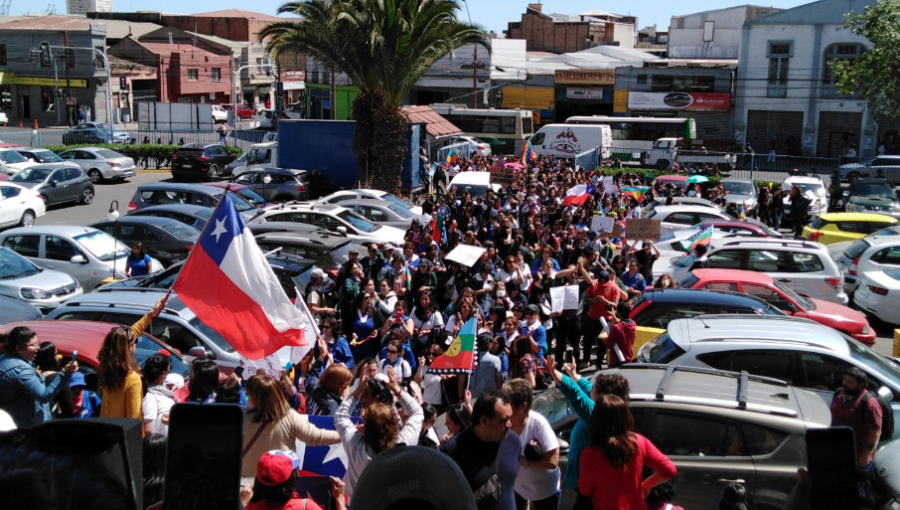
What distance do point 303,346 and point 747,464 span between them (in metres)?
3.77

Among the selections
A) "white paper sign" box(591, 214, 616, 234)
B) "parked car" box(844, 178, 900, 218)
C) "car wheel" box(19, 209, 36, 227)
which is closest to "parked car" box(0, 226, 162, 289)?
"car wheel" box(19, 209, 36, 227)

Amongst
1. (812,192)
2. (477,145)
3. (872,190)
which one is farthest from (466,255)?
(477,145)

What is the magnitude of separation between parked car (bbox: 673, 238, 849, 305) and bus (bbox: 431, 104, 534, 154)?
33379mm

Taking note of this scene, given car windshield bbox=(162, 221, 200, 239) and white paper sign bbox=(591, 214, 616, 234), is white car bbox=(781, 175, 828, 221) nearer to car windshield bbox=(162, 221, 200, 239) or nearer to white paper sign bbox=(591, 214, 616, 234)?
white paper sign bbox=(591, 214, 616, 234)

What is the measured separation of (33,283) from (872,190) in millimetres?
23508

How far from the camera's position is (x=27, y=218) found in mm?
23453

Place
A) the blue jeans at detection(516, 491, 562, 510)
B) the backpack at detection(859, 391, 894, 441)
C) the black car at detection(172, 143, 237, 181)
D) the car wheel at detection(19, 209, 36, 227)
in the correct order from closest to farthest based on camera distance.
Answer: the blue jeans at detection(516, 491, 562, 510) < the backpack at detection(859, 391, 894, 441) < the car wheel at detection(19, 209, 36, 227) < the black car at detection(172, 143, 237, 181)

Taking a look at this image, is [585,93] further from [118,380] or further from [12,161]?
[118,380]

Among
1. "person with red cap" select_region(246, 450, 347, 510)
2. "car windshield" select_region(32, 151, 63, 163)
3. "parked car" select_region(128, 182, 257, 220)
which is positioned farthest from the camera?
"car windshield" select_region(32, 151, 63, 163)

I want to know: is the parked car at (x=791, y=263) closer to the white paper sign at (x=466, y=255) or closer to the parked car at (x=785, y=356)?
the white paper sign at (x=466, y=255)

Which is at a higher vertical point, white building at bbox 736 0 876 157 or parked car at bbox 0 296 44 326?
white building at bbox 736 0 876 157

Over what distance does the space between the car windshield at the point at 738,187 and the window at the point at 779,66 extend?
80.6 ft

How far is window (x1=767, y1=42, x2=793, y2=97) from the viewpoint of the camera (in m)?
49.1

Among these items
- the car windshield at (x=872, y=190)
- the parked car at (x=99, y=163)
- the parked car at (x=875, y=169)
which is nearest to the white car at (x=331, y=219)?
the car windshield at (x=872, y=190)
